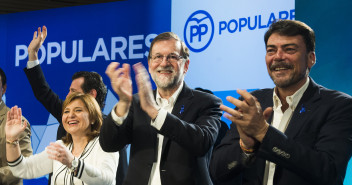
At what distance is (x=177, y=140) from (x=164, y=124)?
123 millimetres

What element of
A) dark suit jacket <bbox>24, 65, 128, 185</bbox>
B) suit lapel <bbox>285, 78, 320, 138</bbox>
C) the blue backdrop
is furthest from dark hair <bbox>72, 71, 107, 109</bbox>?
suit lapel <bbox>285, 78, 320, 138</bbox>

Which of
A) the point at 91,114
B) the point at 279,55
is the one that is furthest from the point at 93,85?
the point at 279,55

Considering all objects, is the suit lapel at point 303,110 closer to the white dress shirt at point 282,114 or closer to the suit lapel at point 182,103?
the white dress shirt at point 282,114

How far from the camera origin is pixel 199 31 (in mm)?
5047

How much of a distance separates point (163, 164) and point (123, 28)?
3.18m

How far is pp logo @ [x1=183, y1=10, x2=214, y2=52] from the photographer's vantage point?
16.4 ft

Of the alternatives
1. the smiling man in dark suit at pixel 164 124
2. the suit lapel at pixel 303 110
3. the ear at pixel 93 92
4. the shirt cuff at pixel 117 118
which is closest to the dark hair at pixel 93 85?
the ear at pixel 93 92

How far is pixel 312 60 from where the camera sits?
2467mm

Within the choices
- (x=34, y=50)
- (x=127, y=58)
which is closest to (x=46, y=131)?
(x=127, y=58)

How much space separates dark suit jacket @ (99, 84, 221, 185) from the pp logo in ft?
6.80

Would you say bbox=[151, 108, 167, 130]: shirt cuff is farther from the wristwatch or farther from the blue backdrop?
the blue backdrop

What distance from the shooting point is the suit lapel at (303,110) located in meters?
2.25

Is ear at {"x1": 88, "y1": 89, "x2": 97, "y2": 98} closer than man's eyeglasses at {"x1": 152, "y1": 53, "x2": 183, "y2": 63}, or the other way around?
man's eyeglasses at {"x1": 152, "y1": 53, "x2": 183, "y2": 63}

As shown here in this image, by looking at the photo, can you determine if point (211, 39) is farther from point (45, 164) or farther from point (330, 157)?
point (330, 157)
